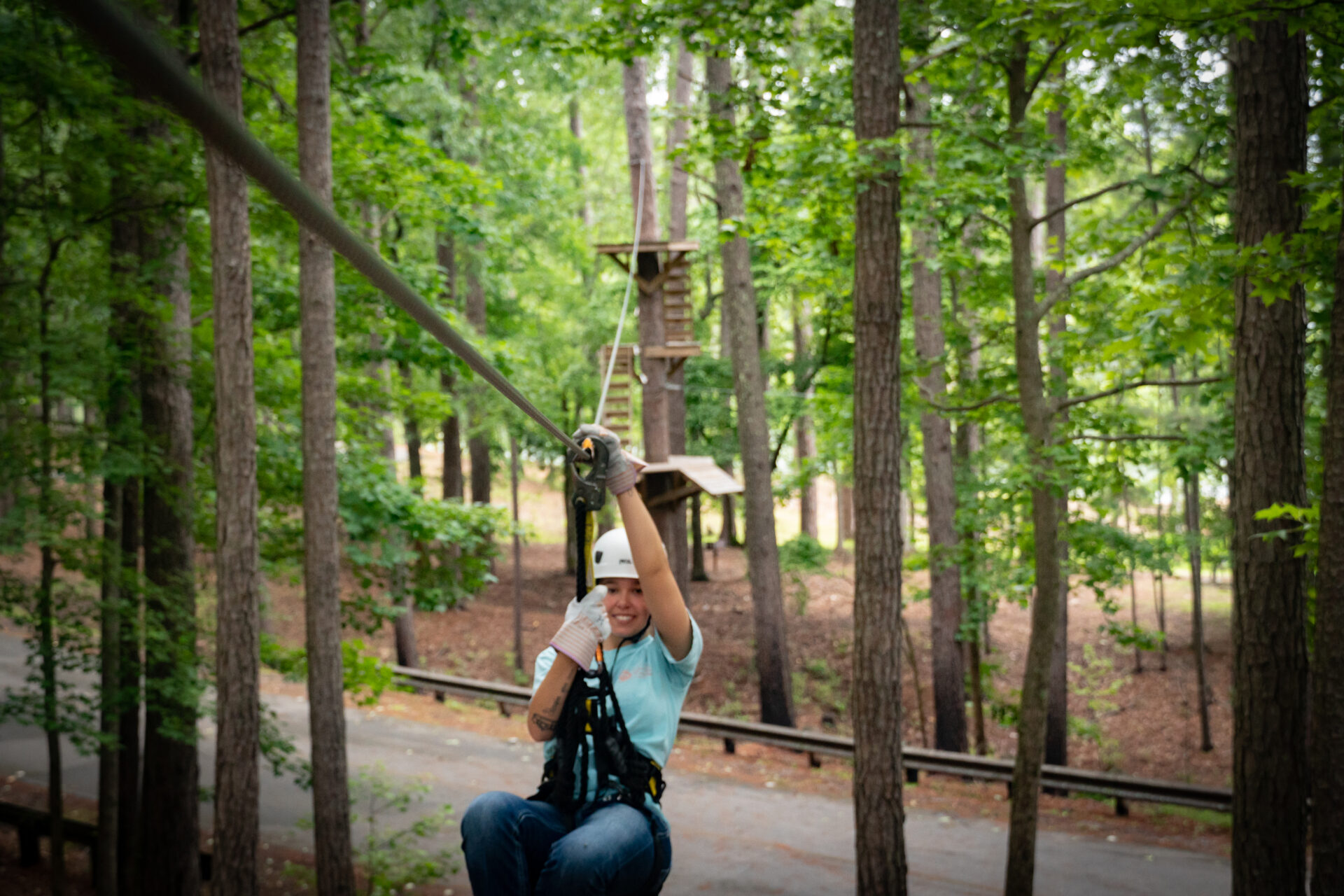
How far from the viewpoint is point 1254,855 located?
19.4ft

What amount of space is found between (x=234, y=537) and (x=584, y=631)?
4.99m

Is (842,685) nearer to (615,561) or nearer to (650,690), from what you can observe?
(650,690)

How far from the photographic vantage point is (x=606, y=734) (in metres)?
3.10

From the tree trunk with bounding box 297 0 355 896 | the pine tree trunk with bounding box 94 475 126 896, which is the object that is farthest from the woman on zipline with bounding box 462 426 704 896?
the pine tree trunk with bounding box 94 475 126 896

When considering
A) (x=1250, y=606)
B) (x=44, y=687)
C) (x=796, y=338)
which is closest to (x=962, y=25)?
(x=1250, y=606)

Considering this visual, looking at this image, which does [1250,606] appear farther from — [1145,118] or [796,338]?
[796,338]

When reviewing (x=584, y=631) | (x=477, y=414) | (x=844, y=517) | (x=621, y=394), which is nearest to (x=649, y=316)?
(x=621, y=394)

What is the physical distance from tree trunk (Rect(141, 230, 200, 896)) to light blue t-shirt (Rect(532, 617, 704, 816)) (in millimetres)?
6340

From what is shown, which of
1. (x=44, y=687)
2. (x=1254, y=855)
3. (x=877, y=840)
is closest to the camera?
(x=1254, y=855)

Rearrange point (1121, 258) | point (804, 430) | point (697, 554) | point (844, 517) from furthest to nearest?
point (844, 517) < point (804, 430) < point (697, 554) < point (1121, 258)

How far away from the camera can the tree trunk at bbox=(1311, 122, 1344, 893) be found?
4.76 m

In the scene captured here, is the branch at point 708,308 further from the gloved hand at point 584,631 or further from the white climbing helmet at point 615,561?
the gloved hand at point 584,631

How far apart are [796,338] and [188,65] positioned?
18224mm

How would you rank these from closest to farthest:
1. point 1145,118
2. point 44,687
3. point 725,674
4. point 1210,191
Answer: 1. point 1210,191
2. point 44,687
3. point 1145,118
4. point 725,674
